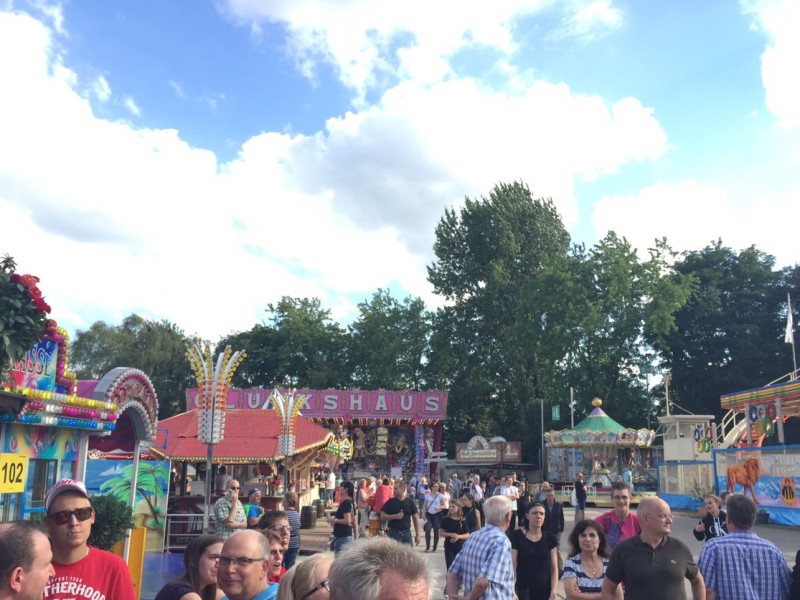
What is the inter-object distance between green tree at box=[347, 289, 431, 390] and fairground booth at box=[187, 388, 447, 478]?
8.83 meters

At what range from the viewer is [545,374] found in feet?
142

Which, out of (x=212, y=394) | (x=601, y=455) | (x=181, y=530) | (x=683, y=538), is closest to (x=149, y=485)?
(x=181, y=530)

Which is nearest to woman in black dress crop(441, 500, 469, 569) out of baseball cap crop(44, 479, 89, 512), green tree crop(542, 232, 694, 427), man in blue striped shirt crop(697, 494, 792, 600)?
man in blue striped shirt crop(697, 494, 792, 600)

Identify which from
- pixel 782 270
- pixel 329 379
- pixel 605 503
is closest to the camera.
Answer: pixel 605 503

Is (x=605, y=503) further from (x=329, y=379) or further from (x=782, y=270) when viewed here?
(x=329, y=379)

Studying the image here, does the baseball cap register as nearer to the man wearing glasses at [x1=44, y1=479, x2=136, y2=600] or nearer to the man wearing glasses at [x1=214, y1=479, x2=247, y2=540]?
the man wearing glasses at [x1=44, y1=479, x2=136, y2=600]

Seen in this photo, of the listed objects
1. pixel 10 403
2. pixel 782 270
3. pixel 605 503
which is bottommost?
pixel 605 503

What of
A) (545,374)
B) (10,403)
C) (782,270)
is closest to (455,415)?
(545,374)

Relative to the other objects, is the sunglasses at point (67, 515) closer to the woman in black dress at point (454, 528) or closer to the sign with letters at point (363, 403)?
the woman in black dress at point (454, 528)

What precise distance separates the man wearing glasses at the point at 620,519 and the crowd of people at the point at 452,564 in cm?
1

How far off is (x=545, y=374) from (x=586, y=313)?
5416mm

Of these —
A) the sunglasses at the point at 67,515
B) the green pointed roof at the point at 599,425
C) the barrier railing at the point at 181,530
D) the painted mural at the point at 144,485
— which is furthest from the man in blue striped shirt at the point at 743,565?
the green pointed roof at the point at 599,425

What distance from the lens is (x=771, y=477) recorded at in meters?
21.0

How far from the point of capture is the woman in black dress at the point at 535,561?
5.87 m
